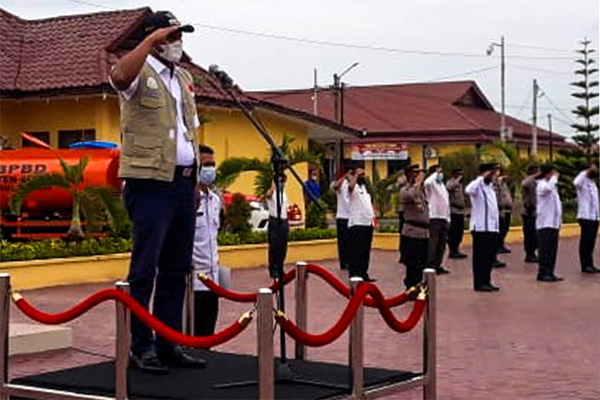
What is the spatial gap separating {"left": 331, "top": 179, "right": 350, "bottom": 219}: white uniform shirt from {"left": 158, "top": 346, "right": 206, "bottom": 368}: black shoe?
1071cm

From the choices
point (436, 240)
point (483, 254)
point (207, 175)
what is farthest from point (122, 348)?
point (436, 240)

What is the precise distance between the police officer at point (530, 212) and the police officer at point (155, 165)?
15039 mm

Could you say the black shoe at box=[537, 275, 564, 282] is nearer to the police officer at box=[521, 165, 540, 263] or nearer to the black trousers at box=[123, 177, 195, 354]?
the police officer at box=[521, 165, 540, 263]

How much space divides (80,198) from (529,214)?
29.0 feet

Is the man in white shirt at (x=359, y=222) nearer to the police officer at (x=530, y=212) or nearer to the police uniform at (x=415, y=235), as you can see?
the police uniform at (x=415, y=235)

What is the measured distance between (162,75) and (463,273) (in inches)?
Result: 547

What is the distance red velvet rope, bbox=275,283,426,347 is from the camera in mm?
5186

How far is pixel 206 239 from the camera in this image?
27.3 ft

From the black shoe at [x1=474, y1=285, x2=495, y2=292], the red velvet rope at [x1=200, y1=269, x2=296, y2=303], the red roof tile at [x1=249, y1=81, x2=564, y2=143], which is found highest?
the red roof tile at [x1=249, y1=81, x2=564, y2=143]

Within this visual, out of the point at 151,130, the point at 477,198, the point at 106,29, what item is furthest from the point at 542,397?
the point at 106,29

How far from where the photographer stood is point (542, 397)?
8.39 meters

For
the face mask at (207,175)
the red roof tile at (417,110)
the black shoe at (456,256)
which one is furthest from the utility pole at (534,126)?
the face mask at (207,175)

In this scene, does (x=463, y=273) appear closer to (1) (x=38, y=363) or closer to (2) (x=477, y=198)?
(2) (x=477, y=198)

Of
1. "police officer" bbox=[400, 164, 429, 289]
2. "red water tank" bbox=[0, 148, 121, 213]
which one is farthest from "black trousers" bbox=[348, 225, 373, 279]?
"red water tank" bbox=[0, 148, 121, 213]
